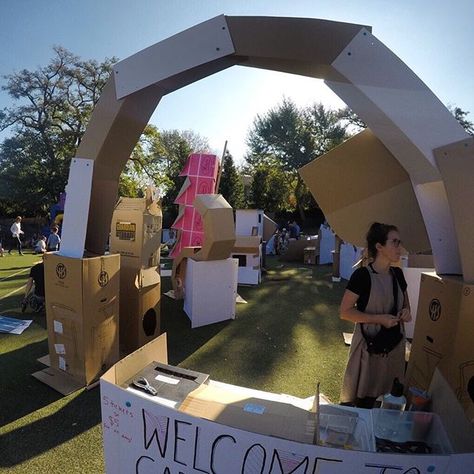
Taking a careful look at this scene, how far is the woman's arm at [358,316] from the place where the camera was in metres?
1.94

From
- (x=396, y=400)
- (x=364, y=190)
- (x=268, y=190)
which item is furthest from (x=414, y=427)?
(x=268, y=190)

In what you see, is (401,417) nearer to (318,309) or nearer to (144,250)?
(144,250)

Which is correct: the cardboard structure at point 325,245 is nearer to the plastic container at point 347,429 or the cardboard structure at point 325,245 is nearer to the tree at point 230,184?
the tree at point 230,184

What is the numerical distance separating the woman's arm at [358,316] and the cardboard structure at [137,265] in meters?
2.52

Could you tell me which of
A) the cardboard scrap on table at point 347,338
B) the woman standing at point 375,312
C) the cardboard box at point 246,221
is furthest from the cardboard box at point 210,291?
the cardboard box at point 246,221

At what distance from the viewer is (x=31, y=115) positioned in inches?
823

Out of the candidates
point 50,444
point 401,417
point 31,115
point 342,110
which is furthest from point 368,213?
point 342,110

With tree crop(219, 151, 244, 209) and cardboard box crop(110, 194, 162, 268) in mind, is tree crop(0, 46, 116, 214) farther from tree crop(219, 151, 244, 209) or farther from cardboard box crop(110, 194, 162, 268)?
cardboard box crop(110, 194, 162, 268)

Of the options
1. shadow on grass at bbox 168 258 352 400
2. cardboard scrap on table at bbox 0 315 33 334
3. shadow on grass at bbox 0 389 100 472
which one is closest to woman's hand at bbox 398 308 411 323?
shadow on grass at bbox 168 258 352 400

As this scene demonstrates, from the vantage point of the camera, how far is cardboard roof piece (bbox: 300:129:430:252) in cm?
234

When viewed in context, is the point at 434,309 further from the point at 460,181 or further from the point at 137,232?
the point at 137,232

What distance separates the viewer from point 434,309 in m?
1.93

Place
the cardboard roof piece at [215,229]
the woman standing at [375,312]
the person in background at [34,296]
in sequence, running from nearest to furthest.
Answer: the woman standing at [375,312], the cardboard roof piece at [215,229], the person in background at [34,296]

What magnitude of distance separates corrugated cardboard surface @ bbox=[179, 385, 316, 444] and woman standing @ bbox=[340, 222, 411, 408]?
0.77m
